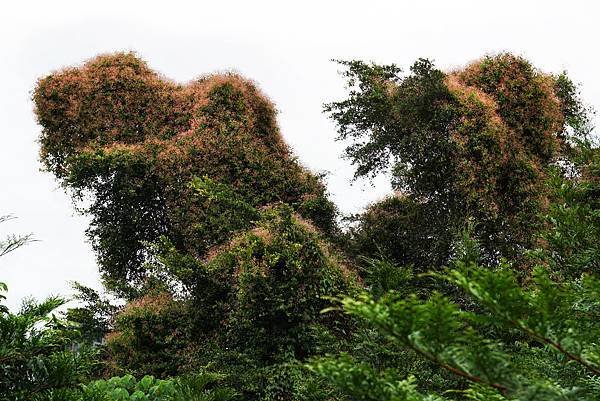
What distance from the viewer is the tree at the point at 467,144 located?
1259 centimetres

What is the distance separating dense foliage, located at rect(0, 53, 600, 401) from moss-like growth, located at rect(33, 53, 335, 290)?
0.13ft

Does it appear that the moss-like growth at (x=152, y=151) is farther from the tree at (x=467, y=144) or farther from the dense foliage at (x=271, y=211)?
the tree at (x=467, y=144)

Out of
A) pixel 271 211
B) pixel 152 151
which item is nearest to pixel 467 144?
pixel 271 211

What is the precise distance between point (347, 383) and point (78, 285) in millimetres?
12971

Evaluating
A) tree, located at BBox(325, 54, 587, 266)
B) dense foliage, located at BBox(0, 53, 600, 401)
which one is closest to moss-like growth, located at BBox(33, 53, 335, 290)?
dense foliage, located at BBox(0, 53, 600, 401)

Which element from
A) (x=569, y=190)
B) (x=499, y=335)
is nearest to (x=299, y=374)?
(x=499, y=335)

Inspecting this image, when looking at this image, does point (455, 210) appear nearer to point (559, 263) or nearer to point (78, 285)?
point (559, 263)

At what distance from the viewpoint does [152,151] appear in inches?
555

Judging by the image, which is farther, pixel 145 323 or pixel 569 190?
pixel 145 323

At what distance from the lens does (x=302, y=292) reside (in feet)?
36.2

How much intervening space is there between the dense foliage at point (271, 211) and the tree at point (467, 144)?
4cm

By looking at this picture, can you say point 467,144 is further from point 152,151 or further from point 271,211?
point 152,151

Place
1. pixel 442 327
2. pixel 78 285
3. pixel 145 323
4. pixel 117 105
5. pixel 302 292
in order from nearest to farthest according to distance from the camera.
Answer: pixel 442 327, pixel 302 292, pixel 145 323, pixel 78 285, pixel 117 105

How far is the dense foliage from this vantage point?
33.5ft
